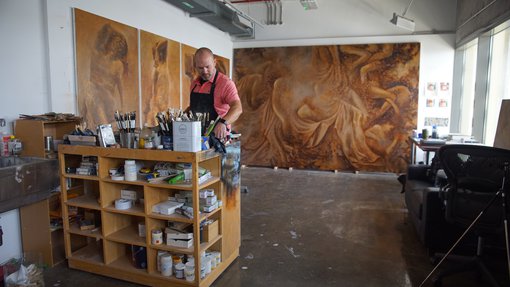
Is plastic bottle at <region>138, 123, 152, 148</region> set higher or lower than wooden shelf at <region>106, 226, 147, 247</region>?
higher

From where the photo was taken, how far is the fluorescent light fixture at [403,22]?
5727 mm

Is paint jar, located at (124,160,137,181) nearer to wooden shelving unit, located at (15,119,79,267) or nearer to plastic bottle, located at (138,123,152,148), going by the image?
plastic bottle, located at (138,123,152,148)

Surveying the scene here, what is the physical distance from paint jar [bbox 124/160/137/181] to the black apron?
80 centimetres

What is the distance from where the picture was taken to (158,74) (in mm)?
4895

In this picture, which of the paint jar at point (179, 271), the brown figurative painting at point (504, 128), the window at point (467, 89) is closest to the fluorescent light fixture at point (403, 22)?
the window at point (467, 89)

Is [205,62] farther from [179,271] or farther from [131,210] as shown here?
[179,271]

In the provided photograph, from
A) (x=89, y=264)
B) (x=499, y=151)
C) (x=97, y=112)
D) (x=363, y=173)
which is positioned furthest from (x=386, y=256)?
(x=363, y=173)

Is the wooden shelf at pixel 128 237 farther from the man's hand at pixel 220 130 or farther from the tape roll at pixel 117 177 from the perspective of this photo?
the man's hand at pixel 220 130

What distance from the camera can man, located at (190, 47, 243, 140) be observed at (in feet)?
9.58

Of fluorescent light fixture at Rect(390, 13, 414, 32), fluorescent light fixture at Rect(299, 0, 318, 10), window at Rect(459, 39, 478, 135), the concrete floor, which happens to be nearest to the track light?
fluorescent light fixture at Rect(390, 13, 414, 32)

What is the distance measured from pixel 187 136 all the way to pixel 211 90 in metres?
0.83

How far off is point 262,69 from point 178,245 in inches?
203

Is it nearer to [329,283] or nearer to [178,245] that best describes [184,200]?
[178,245]

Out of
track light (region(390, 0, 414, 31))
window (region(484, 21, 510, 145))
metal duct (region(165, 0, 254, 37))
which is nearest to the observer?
window (region(484, 21, 510, 145))
